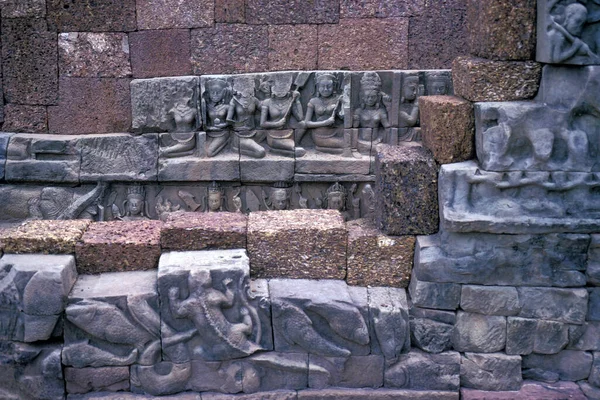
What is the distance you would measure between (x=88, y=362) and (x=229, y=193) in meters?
4.59

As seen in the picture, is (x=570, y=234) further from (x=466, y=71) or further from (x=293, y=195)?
(x=293, y=195)

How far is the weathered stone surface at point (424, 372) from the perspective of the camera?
5.02 metres

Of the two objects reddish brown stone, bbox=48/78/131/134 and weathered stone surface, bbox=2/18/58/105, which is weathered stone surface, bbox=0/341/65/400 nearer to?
reddish brown stone, bbox=48/78/131/134

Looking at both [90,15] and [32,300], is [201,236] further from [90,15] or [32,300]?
[90,15]

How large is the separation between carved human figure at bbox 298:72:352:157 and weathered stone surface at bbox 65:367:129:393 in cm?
474

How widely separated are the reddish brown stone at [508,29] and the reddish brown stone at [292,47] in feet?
14.0

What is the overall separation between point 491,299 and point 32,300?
299 centimetres

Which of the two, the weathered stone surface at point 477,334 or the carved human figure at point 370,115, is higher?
the carved human figure at point 370,115

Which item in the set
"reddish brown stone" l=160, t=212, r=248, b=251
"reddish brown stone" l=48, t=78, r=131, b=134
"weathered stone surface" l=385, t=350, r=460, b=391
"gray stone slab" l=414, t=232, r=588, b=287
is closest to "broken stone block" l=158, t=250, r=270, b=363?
"reddish brown stone" l=160, t=212, r=248, b=251

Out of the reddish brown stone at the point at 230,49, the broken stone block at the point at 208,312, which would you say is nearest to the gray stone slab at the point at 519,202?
the broken stone block at the point at 208,312

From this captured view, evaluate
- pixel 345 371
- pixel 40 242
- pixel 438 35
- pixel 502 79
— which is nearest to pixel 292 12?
pixel 438 35

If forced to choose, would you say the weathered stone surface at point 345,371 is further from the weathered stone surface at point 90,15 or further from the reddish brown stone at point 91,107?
the weathered stone surface at point 90,15

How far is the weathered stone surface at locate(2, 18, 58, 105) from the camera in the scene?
9.02m

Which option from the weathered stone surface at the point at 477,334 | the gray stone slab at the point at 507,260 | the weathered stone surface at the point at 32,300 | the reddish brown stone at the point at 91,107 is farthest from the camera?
the reddish brown stone at the point at 91,107
